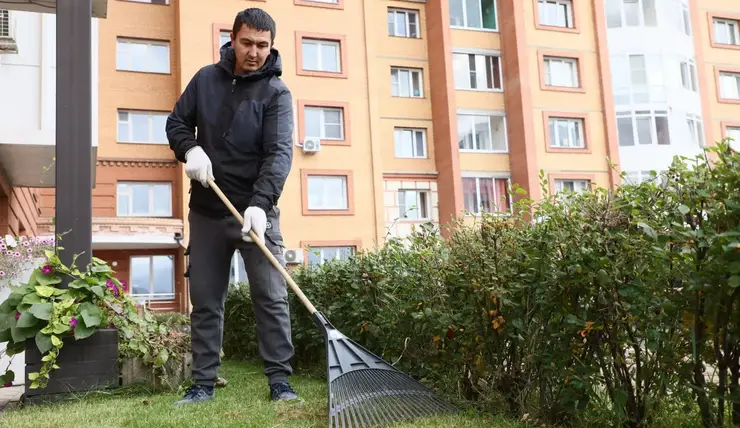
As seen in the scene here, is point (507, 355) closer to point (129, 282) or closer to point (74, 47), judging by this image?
point (74, 47)

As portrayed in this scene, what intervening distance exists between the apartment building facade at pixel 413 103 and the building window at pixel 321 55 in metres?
0.05

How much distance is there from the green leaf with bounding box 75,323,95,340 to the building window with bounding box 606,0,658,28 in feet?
84.5

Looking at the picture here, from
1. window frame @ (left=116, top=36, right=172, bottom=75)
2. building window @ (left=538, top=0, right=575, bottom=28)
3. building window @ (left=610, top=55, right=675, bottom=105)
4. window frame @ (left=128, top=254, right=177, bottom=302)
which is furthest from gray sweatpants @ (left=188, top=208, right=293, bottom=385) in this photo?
building window @ (left=610, top=55, right=675, bottom=105)

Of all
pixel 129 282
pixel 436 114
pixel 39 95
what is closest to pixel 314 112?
pixel 436 114

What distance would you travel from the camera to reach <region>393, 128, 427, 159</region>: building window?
23.7 meters

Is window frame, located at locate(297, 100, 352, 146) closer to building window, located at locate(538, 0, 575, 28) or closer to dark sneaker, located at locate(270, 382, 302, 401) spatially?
building window, located at locate(538, 0, 575, 28)

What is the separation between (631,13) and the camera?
25766 mm

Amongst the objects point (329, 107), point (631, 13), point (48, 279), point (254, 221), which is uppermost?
point (631, 13)

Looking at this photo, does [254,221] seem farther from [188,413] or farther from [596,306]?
[596,306]

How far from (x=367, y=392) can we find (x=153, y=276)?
1896 cm

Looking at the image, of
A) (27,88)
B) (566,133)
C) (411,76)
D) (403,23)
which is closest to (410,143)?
(411,76)

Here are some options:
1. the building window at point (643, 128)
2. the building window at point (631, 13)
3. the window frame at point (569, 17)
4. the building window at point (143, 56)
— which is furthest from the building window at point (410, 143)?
the building window at point (631, 13)

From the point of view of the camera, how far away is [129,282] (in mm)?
20594

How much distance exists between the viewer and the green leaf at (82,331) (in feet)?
12.8
